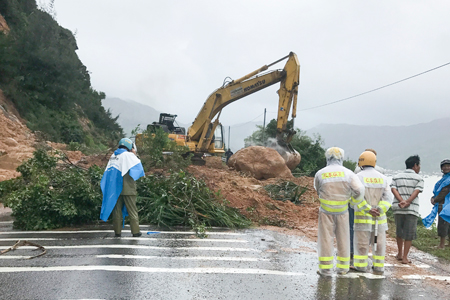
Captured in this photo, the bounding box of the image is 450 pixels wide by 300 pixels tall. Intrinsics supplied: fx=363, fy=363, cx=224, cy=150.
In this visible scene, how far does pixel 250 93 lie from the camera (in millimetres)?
18094

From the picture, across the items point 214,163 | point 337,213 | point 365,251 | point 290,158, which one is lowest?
point 365,251

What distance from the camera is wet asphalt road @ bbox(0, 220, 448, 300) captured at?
4273mm

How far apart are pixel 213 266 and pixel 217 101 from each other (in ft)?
45.6

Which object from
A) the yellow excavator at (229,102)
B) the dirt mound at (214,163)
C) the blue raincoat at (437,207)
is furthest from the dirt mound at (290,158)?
the blue raincoat at (437,207)

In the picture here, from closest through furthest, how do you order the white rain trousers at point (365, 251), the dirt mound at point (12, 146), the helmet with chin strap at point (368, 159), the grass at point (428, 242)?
the white rain trousers at point (365, 251) < the helmet with chin strap at point (368, 159) < the grass at point (428, 242) < the dirt mound at point (12, 146)

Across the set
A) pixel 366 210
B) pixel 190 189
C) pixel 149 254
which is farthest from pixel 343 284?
pixel 190 189

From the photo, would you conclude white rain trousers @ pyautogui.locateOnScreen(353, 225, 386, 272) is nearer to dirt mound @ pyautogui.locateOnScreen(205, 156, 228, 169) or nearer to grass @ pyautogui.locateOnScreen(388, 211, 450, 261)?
grass @ pyautogui.locateOnScreen(388, 211, 450, 261)

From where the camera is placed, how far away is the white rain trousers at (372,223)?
528 centimetres

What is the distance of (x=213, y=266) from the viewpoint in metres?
5.29

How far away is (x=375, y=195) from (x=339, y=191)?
69 centimetres

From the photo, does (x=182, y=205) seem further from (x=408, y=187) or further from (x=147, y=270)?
(x=408, y=187)

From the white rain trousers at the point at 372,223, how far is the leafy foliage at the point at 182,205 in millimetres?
3287

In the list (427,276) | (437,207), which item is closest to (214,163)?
(437,207)

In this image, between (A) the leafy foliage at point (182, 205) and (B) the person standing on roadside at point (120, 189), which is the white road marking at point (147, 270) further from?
(A) the leafy foliage at point (182, 205)
